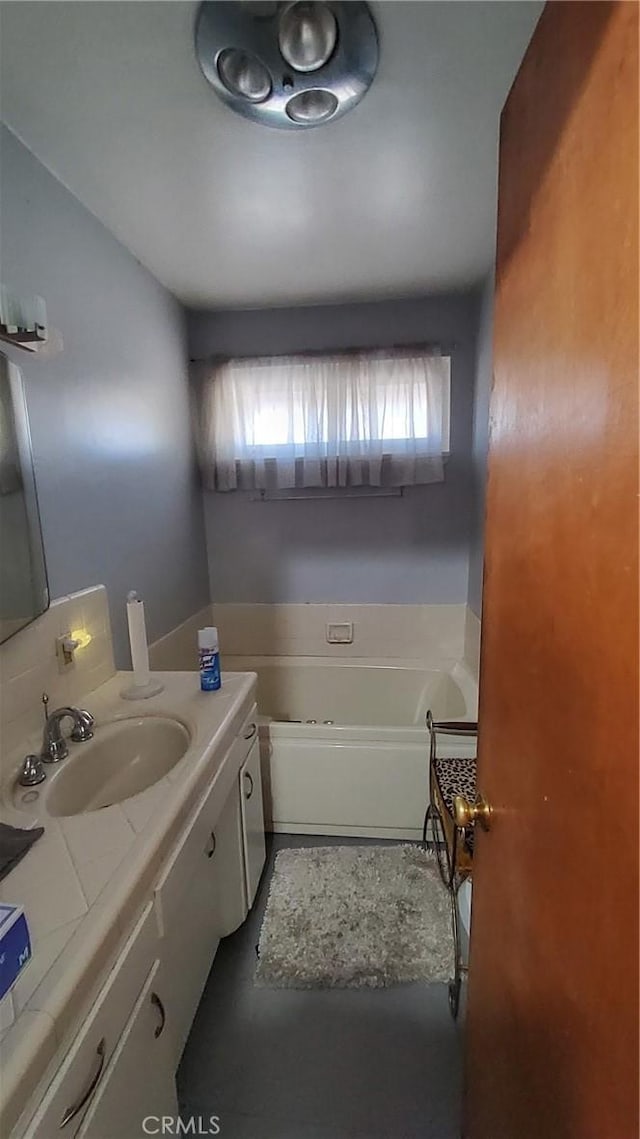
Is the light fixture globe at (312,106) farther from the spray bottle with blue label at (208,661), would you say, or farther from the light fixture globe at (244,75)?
the spray bottle with blue label at (208,661)

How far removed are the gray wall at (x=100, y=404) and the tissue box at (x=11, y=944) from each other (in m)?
0.99

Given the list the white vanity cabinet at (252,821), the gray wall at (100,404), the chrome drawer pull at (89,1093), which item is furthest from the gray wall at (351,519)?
the chrome drawer pull at (89,1093)

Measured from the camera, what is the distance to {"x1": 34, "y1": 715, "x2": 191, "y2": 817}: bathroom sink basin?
1171 millimetres

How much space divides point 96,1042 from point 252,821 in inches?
39.5

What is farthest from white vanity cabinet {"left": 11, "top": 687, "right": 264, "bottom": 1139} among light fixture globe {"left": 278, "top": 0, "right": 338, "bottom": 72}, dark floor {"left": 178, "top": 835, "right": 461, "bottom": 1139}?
light fixture globe {"left": 278, "top": 0, "right": 338, "bottom": 72}

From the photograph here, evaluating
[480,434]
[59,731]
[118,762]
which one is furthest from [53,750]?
[480,434]

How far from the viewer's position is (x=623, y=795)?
405mm

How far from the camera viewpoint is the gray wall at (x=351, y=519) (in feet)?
8.30

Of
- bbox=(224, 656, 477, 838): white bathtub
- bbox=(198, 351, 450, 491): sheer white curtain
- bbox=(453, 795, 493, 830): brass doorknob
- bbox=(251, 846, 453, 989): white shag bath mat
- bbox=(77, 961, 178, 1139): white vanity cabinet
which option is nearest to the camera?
bbox=(77, 961, 178, 1139): white vanity cabinet

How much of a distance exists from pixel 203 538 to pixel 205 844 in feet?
6.15

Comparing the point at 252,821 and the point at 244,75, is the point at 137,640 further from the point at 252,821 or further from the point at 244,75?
the point at 244,75

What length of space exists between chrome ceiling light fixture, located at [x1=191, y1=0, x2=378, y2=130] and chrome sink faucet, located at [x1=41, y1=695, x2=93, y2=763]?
1.52 meters

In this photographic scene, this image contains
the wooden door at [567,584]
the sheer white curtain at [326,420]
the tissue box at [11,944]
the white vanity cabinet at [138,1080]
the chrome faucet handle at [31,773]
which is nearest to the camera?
the wooden door at [567,584]

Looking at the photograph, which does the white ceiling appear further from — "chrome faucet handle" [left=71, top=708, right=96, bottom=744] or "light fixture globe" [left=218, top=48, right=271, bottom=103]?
"chrome faucet handle" [left=71, top=708, right=96, bottom=744]
